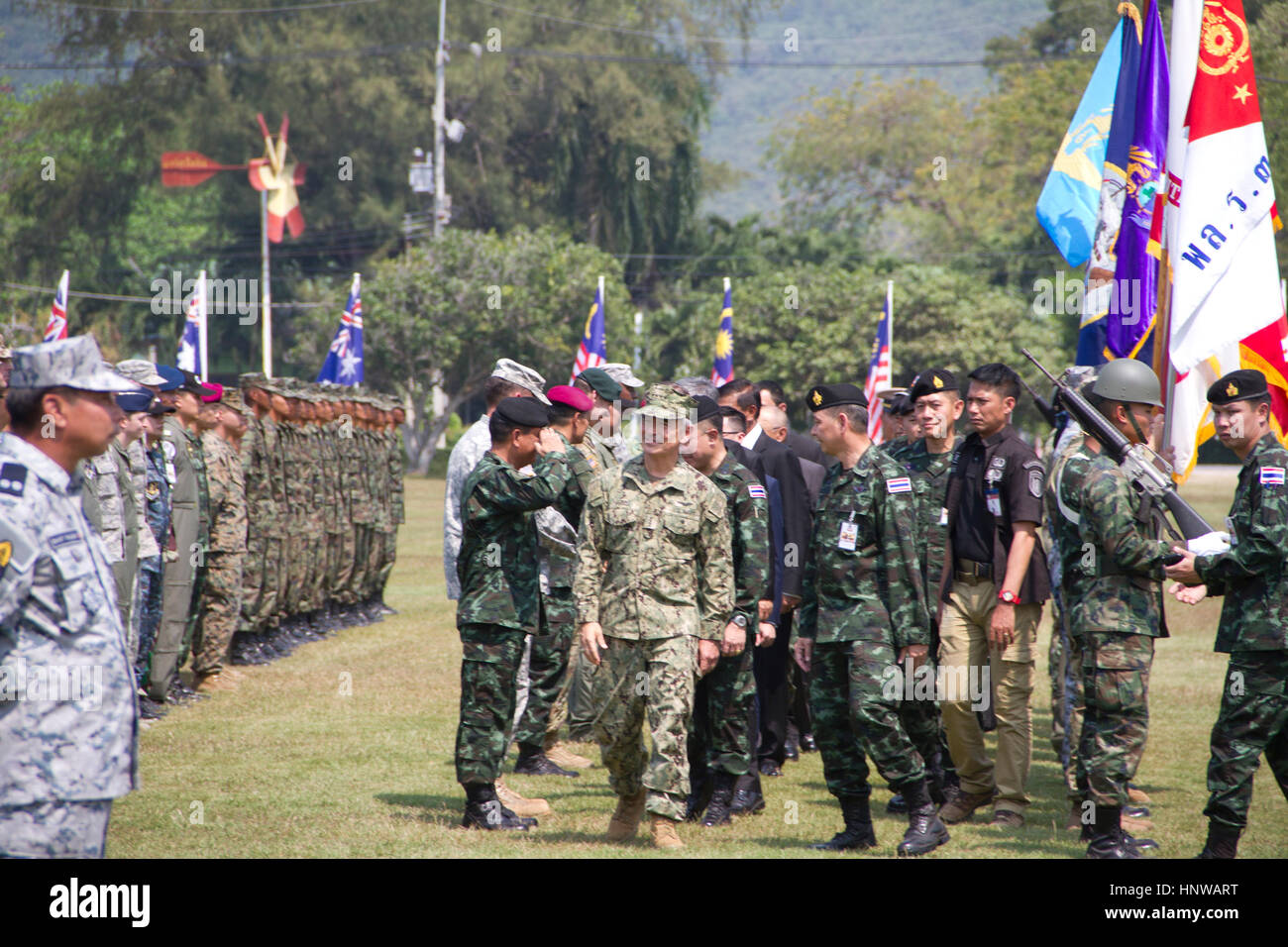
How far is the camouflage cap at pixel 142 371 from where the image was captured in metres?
9.57

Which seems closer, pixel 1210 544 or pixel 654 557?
pixel 1210 544

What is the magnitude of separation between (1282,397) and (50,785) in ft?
23.6

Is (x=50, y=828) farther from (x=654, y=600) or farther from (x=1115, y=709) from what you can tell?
(x=1115, y=709)

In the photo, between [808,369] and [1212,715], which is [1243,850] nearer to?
[1212,715]

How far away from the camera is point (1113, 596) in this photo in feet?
20.3

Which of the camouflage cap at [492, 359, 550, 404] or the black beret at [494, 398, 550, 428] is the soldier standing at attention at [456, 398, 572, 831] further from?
the camouflage cap at [492, 359, 550, 404]

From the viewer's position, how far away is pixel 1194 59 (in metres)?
8.71

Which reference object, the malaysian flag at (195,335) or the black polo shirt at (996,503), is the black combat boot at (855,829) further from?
the malaysian flag at (195,335)

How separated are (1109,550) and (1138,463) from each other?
0.44m

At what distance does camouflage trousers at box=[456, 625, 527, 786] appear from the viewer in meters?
6.82

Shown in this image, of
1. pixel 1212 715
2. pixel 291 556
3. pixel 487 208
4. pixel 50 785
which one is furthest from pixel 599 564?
pixel 487 208

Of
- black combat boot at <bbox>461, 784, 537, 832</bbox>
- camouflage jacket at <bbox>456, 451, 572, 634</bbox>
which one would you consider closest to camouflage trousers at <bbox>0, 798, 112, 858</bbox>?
camouflage jacket at <bbox>456, 451, 572, 634</bbox>

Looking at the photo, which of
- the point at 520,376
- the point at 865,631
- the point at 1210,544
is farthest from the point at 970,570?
the point at 520,376

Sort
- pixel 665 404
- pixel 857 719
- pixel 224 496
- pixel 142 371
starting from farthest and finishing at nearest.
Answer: pixel 224 496, pixel 142 371, pixel 665 404, pixel 857 719
